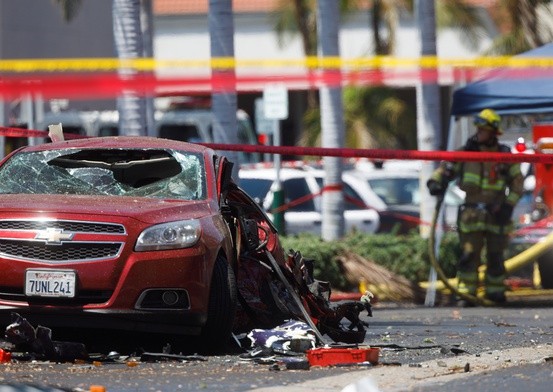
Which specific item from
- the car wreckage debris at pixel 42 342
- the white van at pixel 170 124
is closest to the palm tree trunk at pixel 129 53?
the car wreckage debris at pixel 42 342

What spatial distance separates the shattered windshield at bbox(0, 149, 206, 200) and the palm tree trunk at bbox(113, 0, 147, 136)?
5.81m

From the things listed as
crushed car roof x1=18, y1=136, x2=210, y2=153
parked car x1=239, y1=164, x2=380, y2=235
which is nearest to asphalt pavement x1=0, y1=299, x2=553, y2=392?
crushed car roof x1=18, y1=136, x2=210, y2=153

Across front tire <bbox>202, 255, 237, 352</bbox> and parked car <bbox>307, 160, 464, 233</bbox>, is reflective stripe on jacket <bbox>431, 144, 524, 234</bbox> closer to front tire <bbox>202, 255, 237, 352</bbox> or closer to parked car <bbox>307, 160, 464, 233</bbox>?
front tire <bbox>202, 255, 237, 352</bbox>

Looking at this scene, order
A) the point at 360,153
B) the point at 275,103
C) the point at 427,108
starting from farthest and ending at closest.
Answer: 1. the point at 275,103
2. the point at 427,108
3. the point at 360,153

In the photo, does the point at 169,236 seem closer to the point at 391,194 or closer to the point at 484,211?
the point at 484,211

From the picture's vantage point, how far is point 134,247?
9.88 m

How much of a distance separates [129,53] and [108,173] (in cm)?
636

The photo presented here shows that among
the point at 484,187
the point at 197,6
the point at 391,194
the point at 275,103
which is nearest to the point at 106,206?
the point at 484,187

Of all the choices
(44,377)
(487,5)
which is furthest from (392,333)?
(487,5)

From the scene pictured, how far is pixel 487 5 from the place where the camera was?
44.2m

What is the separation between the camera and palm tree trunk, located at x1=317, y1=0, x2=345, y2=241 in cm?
2005

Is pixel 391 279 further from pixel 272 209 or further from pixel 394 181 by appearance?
pixel 394 181

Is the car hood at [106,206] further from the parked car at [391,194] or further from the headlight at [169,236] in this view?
the parked car at [391,194]

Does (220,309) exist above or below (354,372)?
above
